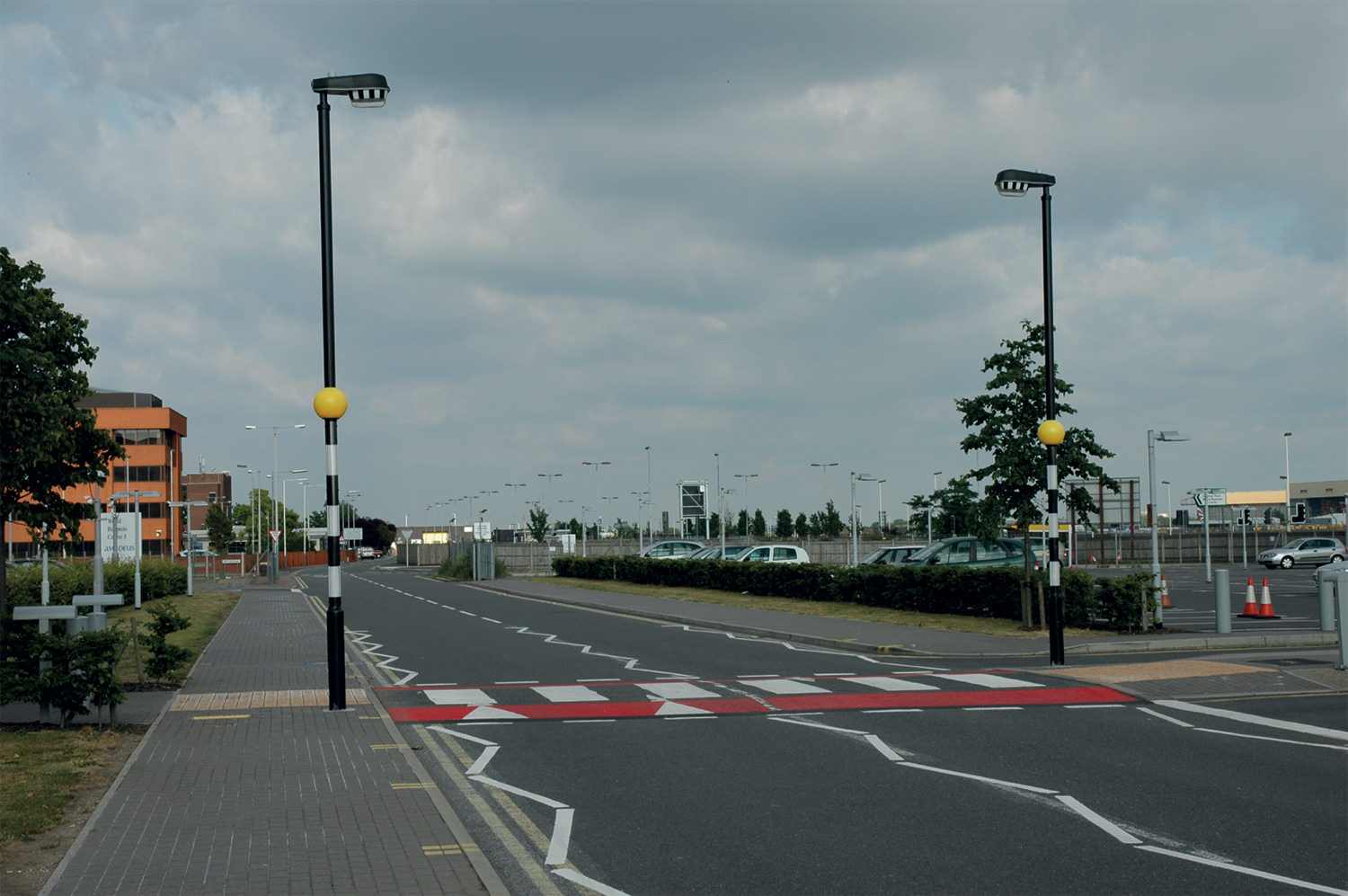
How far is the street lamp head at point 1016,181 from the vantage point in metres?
17.4

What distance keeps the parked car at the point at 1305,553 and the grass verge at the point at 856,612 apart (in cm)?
3434

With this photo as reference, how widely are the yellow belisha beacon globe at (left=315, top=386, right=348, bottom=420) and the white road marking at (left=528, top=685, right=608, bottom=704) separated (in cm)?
435

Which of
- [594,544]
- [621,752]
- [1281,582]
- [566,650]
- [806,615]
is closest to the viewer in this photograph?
[621,752]

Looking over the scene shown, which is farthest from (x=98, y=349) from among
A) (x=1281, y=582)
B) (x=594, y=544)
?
(x=594, y=544)

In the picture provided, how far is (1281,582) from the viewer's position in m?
43.8

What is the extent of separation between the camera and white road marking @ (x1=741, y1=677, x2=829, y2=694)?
1500 cm

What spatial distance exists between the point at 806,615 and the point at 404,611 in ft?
42.5

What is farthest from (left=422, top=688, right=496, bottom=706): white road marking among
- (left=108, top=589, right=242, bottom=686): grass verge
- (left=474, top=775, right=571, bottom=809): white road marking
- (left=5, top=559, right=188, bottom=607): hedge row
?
(left=5, top=559, right=188, bottom=607): hedge row

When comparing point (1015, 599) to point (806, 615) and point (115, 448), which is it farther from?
point (115, 448)

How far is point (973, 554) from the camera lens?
30219 mm

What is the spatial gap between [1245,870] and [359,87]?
12115 mm

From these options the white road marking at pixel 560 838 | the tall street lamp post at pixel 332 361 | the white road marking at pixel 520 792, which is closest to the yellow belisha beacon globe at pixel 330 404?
the tall street lamp post at pixel 332 361

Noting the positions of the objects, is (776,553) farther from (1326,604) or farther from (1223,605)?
(1326,604)

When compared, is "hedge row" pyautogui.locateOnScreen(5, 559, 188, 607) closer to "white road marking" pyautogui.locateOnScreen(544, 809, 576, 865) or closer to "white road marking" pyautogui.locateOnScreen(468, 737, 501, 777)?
"white road marking" pyautogui.locateOnScreen(468, 737, 501, 777)
